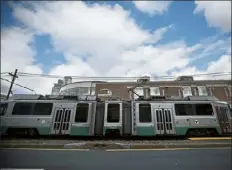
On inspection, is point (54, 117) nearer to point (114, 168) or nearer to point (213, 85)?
point (114, 168)

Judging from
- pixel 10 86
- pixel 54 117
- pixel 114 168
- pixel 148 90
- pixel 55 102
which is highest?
pixel 148 90

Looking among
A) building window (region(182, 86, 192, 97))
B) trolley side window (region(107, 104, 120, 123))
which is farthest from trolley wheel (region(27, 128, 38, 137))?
building window (region(182, 86, 192, 97))

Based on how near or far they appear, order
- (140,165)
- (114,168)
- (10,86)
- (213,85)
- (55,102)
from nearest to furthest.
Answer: (114,168) → (140,165) → (55,102) → (10,86) → (213,85)

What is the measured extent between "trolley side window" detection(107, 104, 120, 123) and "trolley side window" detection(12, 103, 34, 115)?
552cm

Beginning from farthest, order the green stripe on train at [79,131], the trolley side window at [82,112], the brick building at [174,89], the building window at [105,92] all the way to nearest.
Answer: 1. the building window at [105,92]
2. the brick building at [174,89]
3. the trolley side window at [82,112]
4. the green stripe on train at [79,131]

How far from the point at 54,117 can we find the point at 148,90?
80.7 ft

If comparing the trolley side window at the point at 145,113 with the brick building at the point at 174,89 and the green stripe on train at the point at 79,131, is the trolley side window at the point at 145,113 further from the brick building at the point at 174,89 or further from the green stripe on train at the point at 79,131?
the brick building at the point at 174,89

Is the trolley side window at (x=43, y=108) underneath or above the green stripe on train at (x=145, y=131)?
above

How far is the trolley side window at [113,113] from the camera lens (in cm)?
1051

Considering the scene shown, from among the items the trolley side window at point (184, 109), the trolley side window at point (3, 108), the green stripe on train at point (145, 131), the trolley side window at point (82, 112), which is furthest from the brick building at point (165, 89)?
the trolley side window at point (3, 108)

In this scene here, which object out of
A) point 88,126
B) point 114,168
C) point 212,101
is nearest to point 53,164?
point 114,168

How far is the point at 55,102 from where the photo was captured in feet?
35.7

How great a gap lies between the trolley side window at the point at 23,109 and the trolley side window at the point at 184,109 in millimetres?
10515

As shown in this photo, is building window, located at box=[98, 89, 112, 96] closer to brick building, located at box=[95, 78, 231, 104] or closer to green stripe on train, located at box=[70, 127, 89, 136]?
brick building, located at box=[95, 78, 231, 104]
